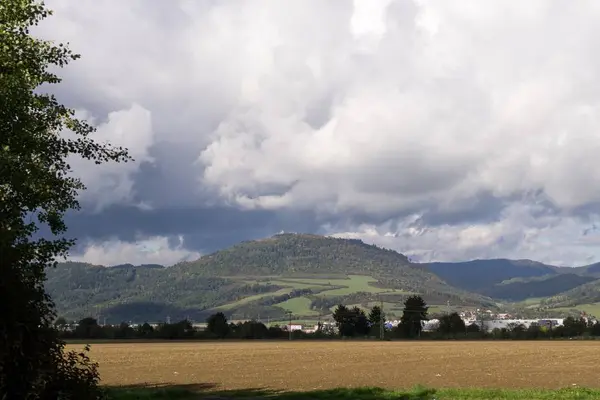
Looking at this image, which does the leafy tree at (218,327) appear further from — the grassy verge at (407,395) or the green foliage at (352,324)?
the grassy verge at (407,395)

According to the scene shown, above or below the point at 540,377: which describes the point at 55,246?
above

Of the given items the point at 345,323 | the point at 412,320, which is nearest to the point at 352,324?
the point at 345,323

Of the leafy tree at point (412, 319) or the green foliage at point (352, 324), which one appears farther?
the green foliage at point (352, 324)

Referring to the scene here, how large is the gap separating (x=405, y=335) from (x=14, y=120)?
18367cm

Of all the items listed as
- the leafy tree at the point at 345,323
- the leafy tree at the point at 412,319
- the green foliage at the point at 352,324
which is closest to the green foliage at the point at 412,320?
the leafy tree at the point at 412,319

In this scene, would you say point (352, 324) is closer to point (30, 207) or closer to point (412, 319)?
point (412, 319)

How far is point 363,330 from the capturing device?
636 feet

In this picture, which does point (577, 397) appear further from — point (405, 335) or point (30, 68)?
point (405, 335)

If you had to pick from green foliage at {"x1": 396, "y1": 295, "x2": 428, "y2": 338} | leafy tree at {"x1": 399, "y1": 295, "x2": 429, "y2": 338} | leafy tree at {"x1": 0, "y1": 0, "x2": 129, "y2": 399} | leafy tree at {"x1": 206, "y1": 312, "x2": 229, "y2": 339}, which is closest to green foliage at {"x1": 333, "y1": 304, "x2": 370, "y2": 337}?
green foliage at {"x1": 396, "y1": 295, "x2": 428, "y2": 338}

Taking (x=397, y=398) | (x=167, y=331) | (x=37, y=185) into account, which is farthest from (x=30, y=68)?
(x=167, y=331)

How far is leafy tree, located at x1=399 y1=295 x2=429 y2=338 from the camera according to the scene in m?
190

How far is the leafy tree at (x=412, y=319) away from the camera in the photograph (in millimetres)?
189750

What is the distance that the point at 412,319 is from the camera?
624 ft

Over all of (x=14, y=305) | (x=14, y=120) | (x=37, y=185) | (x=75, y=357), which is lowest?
(x=75, y=357)
